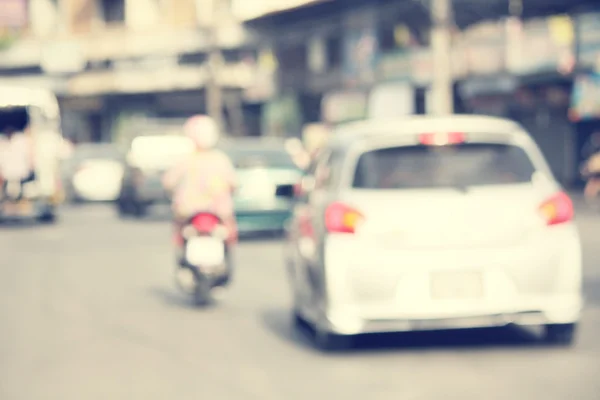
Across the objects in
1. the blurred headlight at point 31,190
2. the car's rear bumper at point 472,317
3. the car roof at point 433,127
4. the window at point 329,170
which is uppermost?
the car roof at point 433,127

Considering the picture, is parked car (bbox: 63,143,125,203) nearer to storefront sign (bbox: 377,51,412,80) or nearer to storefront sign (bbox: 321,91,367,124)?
storefront sign (bbox: 377,51,412,80)

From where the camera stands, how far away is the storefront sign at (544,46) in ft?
119

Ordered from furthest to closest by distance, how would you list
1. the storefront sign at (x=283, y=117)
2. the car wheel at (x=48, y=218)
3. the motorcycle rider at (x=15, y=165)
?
1. the storefront sign at (x=283, y=117)
2. the car wheel at (x=48, y=218)
3. the motorcycle rider at (x=15, y=165)

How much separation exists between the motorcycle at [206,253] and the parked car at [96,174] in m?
23.1

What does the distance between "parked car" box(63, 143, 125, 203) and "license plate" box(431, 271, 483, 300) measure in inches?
1065

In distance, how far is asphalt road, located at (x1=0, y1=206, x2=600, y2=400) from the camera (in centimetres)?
735

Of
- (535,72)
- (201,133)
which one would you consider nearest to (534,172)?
(201,133)

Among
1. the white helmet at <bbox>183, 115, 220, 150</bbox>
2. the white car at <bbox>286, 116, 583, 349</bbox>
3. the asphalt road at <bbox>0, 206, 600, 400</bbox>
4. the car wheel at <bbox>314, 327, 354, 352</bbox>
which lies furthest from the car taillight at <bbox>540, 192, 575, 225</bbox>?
the white helmet at <bbox>183, 115, 220, 150</bbox>

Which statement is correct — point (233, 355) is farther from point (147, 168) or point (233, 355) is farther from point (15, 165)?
point (147, 168)

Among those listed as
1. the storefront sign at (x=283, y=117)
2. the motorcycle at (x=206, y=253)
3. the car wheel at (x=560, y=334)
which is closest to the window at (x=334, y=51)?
the storefront sign at (x=283, y=117)

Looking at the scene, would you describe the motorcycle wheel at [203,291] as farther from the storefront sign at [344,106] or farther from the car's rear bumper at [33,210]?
the storefront sign at [344,106]

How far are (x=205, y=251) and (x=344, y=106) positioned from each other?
1378 inches

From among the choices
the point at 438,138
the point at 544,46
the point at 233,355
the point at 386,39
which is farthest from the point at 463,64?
the point at 233,355

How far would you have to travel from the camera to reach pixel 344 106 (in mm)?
46469
